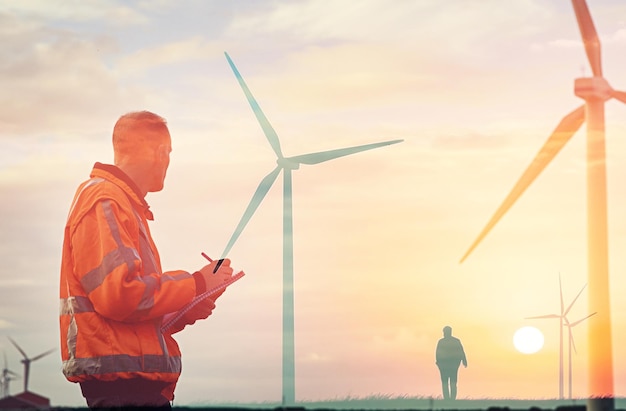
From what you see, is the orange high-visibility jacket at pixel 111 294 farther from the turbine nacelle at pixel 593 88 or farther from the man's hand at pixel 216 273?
the turbine nacelle at pixel 593 88

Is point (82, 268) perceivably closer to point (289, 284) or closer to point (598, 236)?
point (289, 284)

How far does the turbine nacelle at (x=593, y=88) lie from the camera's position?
21.3 meters

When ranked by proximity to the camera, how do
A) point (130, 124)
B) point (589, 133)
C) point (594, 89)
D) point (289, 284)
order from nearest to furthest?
1. point (130, 124)
2. point (289, 284)
3. point (589, 133)
4. point (594, 89)

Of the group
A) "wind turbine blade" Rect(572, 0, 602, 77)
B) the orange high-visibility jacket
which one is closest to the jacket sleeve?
the orange high-visibility jacket

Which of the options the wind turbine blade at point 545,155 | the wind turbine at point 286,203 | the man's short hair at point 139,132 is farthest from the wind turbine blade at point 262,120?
the man's short hair at point 139,132

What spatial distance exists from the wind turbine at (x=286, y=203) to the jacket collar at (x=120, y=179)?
8424mm

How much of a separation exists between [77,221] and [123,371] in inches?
41.5

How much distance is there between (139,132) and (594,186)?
1334cm

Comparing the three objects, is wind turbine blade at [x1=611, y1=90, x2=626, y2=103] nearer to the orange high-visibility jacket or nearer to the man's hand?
the man's hand

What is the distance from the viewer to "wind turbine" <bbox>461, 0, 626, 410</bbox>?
17.9m

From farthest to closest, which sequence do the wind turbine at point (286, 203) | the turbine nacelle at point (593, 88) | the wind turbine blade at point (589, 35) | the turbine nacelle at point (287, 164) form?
the turbine nacelle at point (287, 164)
the wind turbine blade at point (589, 35)
the turbine nacelle at point (593, 88)
the wind turbine at point (286, 203)

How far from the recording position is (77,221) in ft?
22.5

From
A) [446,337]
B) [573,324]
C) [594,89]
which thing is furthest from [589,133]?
[573,324]

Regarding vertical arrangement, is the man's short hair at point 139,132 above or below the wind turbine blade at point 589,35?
below
